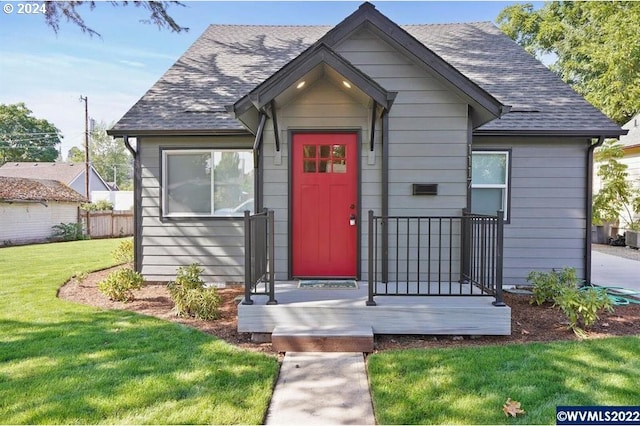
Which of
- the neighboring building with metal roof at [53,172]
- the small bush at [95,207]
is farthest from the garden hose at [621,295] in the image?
Answer: the neighboring building with metal roof at [53,172]

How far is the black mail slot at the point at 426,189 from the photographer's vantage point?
5.21 meters

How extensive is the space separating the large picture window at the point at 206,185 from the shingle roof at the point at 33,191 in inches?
485

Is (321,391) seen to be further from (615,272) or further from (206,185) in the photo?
(615,272)

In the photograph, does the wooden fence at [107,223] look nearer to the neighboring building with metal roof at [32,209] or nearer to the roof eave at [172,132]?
the neighboring building with metal roof at [32,209]

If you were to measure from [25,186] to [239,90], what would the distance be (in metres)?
14.5

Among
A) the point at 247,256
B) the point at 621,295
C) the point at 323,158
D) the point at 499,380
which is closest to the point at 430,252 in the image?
the point at 323,158

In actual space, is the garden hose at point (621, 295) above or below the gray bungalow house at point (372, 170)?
below

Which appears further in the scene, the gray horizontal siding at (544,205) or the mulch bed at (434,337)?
the gray horizontal siding at (544,205)

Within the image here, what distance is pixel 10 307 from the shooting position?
513cm

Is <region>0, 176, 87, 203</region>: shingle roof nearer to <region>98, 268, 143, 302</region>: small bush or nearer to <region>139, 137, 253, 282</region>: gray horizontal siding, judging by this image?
<region>139, 137, 253, 282</region>: gray horizontal siding

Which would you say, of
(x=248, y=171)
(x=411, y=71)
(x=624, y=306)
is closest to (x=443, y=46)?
(x=411, y=71)

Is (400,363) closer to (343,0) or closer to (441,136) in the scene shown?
(441,136)

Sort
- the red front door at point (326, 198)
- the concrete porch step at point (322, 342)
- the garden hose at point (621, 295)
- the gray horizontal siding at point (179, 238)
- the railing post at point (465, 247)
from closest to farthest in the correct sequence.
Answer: the concrete porch step at point (322, 342), the railing post at point (465, 247), the red front door at point (326, 198), the garden hose at point (621, 295), the gray horizontal siding at point (179, 238)

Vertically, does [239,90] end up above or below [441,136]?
above
